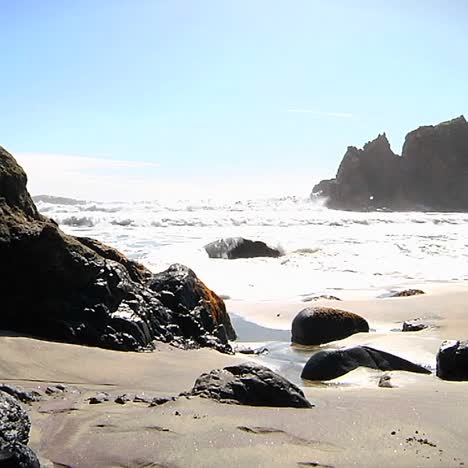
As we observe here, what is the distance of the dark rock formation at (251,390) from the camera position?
348 cm

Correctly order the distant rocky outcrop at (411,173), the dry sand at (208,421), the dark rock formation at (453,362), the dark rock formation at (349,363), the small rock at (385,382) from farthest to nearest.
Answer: the distant rocky outcrop at (411,173) → the dark rock formation at (349,363) → the dark rock formation at (453,362) → the small rock at (385,382) → the dry sand at (208,421)

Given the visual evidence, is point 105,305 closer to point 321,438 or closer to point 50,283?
point 50,283

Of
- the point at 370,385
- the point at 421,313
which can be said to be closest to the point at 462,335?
the point at 421,313

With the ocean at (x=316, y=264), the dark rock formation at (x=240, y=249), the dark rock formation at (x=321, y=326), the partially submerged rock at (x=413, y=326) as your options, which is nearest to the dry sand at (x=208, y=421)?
the dark rock formation at (x=321, y=326)

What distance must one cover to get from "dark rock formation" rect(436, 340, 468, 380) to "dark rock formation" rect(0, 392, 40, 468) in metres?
3.50

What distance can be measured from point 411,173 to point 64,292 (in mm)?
75920

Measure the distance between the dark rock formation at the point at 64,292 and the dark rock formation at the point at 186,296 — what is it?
7.9 inches

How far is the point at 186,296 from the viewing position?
6.38 metres

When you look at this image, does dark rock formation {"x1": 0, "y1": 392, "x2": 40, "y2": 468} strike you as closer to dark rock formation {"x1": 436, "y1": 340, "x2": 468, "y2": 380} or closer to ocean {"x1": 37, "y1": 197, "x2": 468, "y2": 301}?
dark rock formation {"x1": 436, "y1": 340, "x2": 468, "y2": 380}

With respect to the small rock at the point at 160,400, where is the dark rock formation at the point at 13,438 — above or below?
above

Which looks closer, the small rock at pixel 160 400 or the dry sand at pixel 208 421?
the dry sand at pixel 208 421

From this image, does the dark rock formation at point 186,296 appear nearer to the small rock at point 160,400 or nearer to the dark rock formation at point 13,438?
the small rock at point 160,400

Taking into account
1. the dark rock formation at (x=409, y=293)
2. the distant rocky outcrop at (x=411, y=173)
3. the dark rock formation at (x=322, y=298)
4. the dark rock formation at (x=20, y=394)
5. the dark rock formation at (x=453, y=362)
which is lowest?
the dark rock formation at (x=322, y=298)

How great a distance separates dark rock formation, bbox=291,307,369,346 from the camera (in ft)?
23.6
